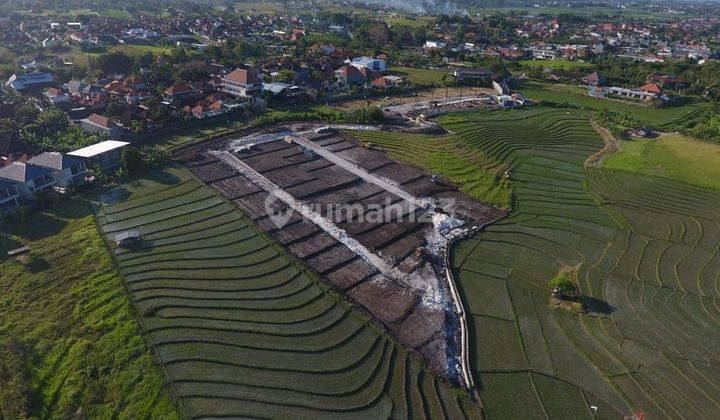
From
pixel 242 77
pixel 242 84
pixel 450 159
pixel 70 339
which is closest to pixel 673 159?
pixel 450 159

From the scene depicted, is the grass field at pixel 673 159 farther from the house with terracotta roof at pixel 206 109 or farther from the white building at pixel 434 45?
the white building at pixel 434 45

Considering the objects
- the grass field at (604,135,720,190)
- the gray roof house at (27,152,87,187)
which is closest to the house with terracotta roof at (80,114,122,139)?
the gray roof house at (27,152,87,187)

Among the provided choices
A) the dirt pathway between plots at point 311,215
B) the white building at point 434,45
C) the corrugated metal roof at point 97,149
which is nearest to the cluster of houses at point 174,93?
the corrugated metal roof at point 97,149

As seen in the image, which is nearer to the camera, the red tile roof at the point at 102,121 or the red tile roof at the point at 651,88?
the red tile roof at the point at 102,121

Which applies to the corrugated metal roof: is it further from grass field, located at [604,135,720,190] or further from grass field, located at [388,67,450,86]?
grass field, located at [388,67,450,86]

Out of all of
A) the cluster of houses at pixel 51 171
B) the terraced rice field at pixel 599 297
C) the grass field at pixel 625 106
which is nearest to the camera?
the terraced rice field at pixel 599 297

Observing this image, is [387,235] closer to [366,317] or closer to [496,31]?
[366,317]
